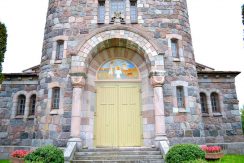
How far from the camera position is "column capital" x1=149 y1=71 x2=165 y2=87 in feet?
32.7

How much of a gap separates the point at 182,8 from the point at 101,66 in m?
5.39

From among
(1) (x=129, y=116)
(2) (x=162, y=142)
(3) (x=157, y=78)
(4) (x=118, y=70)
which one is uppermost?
(4) (x=118, y=70)

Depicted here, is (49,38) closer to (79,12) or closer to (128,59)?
(79,12)

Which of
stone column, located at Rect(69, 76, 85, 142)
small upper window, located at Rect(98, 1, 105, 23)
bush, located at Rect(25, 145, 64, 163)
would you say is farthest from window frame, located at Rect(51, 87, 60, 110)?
small upper window, located at Rect(98, 1, 105, 23)

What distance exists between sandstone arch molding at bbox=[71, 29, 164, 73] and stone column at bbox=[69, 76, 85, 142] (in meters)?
0.54

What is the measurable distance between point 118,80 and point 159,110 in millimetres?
2658

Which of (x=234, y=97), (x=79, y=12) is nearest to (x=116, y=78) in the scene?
(x=79, y=12)

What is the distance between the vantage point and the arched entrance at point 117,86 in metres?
10.3

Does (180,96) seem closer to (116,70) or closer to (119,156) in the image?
(116,70)

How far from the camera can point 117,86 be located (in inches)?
435

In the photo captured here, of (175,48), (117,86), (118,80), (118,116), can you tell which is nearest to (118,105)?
(118,116)

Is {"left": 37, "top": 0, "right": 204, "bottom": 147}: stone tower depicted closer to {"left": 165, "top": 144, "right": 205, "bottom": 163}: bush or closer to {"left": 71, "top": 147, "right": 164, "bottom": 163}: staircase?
{"left": 71, "top": 147, "right": 164, "bottom": 163}: staircase

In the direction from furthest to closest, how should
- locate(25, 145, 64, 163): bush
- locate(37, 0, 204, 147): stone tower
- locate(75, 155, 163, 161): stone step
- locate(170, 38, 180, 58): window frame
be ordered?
locate(170, 38, 180, 58): window frame → locate(37, 0, 204, 147): stone tower → locate(75, 155, 163, 161): stone step → locate(25, 145, 64, 163): bush

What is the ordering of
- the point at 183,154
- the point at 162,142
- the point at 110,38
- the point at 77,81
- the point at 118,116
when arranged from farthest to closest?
the point at 110,38
the point at 118,116
the point at 77,81
the point at 162,142
the point at 183,154
